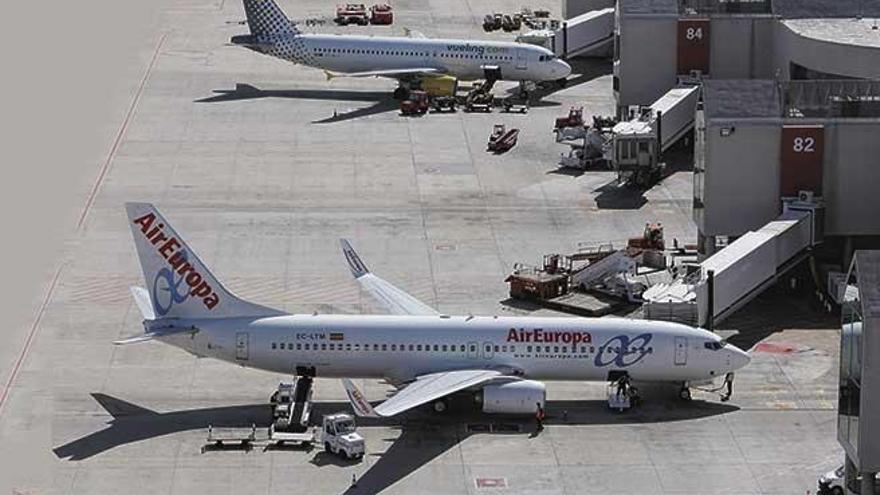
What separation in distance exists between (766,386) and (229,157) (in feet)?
158

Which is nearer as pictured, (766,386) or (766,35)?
(766,386)

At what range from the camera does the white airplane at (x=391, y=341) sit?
76.1m

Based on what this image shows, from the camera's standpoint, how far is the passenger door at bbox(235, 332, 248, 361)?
2997 inches

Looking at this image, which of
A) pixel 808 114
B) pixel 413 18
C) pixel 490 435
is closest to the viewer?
pixel 490 435

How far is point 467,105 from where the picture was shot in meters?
134

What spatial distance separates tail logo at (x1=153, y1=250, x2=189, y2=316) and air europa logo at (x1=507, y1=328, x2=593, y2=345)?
12675mm

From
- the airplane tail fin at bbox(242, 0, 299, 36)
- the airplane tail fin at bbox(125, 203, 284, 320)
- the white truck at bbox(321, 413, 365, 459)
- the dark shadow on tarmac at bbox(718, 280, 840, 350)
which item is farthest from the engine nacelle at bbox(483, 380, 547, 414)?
the airplane tail fin at bbox(242, 0, 299, 36)

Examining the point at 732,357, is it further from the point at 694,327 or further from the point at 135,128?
the point at 135,128

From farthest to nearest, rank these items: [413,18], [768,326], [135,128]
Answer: [413,18]
[135,128]
[768,326]

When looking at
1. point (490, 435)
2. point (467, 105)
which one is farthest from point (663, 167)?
point (490, 435)

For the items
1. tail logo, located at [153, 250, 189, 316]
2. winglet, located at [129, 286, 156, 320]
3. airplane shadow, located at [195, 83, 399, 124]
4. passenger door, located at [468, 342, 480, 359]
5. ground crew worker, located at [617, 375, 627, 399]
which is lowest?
airplane shadow, located at [195, 83, 399, 124]

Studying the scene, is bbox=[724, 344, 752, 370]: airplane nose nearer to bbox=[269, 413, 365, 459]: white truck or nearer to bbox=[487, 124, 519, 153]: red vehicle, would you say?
bbox=[269, 413, 365, 459]: white truck

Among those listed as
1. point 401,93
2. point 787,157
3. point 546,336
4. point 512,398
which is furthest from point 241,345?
point 401,93

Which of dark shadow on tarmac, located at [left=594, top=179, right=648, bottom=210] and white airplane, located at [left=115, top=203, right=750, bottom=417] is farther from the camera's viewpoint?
dark shadow on tarmac, located at [left=594, top=179, right=648, bottom=210]
